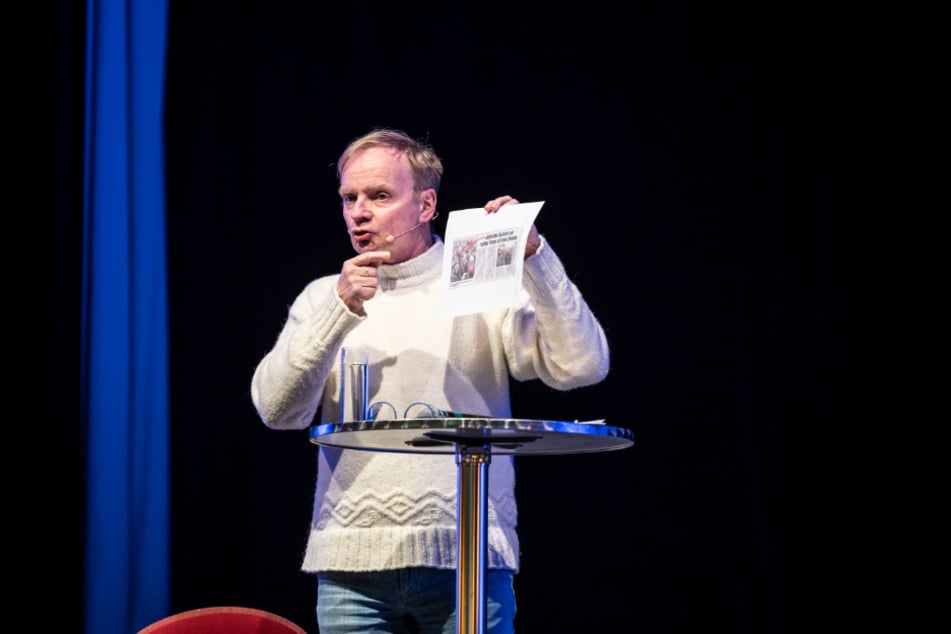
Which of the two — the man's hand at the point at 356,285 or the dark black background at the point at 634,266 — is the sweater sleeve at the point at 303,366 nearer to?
the man's hand at the point at 356,285

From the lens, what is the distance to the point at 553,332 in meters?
1.86

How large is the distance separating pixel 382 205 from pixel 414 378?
39 centimetres

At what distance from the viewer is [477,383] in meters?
1.95

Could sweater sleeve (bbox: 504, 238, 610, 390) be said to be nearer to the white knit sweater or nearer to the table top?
the white knit sweater

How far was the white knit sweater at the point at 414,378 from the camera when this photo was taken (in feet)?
5.82

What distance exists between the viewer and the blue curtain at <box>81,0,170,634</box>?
263 cm

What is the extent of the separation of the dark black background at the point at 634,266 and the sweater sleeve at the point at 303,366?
0.89m

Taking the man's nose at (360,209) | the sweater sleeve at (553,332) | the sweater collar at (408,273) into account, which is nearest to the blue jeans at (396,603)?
the sweater sleeve at (553,332)

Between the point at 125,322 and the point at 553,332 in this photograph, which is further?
the point at 125,322

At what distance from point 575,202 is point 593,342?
3.13ft

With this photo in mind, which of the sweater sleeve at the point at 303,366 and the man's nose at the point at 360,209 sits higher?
the man's nose at the point at 360,209

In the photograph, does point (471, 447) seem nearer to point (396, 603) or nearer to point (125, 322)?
point (396, 603)

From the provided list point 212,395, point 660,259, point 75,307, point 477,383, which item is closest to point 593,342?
point 477,383

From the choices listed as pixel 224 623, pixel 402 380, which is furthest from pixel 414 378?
pixel 224 623
